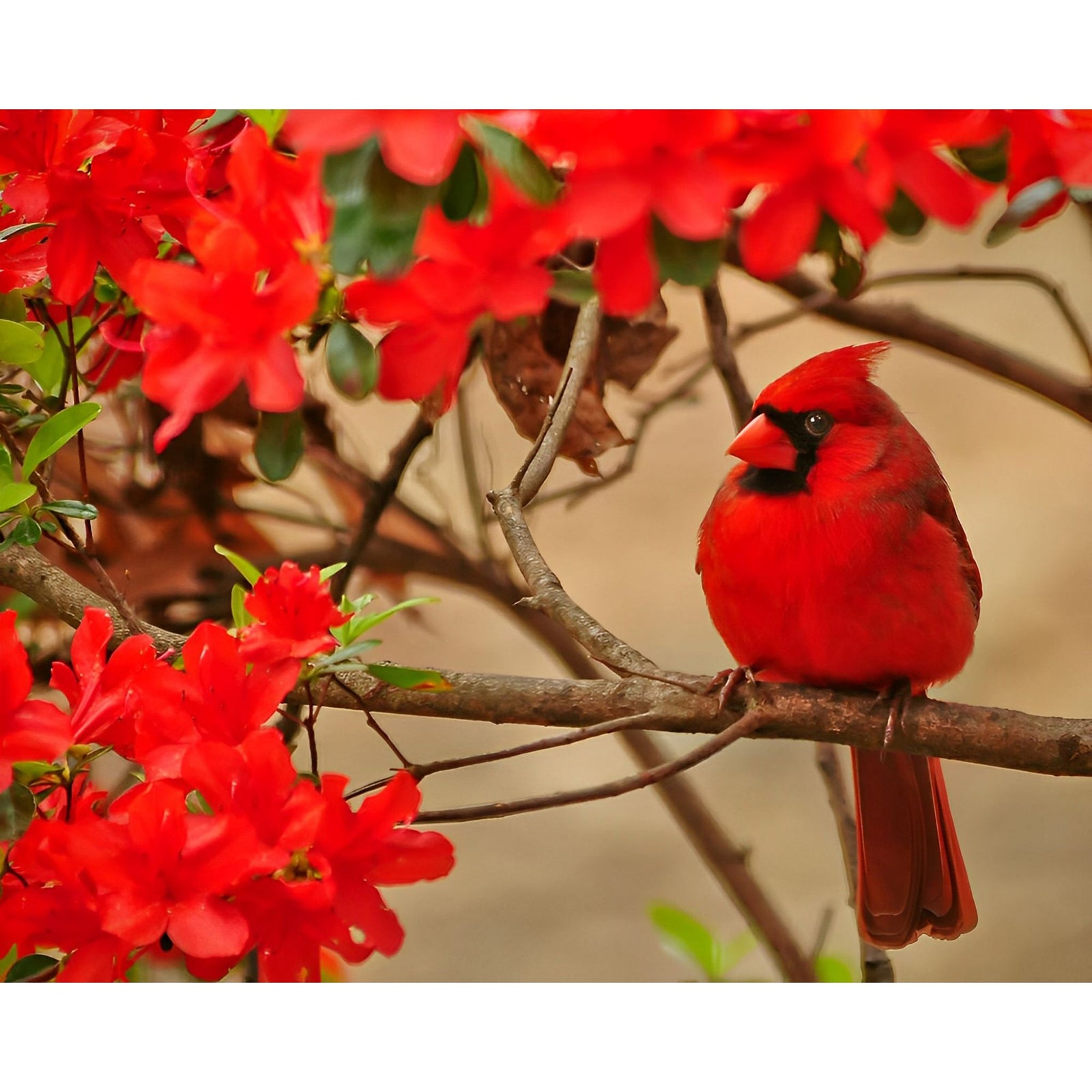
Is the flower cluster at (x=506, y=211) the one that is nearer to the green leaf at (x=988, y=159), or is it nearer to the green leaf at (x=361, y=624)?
the green leaf at (x=988, y=159)

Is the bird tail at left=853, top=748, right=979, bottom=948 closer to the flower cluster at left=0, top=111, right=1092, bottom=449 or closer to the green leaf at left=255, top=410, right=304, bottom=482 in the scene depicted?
the flower cluster at left=0, top=111, right=1092, bottom=449

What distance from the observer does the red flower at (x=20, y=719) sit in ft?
3.40

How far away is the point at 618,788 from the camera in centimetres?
101

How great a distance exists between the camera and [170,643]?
4.07ft

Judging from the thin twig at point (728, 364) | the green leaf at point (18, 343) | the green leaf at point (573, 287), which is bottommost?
the green leaf at point (573, 287)

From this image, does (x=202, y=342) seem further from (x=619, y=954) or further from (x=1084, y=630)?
(x=1084, y=630)

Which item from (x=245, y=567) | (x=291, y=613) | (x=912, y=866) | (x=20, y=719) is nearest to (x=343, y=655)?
(x=291, y=613)

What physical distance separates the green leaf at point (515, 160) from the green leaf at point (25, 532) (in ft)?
1.89

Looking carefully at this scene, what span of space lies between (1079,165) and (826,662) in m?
0.52

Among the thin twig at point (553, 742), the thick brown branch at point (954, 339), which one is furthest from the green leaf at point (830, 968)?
the thick brown branch at point (954, 339)

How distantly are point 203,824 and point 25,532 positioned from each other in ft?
1.12

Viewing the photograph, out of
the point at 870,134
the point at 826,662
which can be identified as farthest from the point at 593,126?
the point at 826,662

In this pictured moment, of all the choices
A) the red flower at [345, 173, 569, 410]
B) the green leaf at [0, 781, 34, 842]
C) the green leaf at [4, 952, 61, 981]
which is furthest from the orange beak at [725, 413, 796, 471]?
A: the green leaf at [4, 952, 61, 981]
